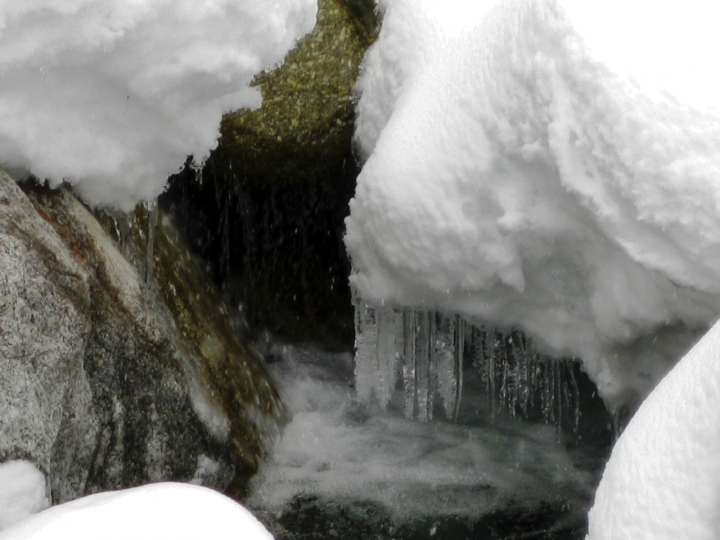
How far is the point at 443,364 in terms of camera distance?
312 cm

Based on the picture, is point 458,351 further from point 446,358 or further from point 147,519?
point 147,519

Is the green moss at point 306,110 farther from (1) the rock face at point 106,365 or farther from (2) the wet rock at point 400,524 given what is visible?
(2) the wet rock at point 400,524

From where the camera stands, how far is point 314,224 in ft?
12.1

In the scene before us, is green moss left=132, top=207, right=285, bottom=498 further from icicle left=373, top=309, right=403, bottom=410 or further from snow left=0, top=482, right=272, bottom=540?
snow left=0, top=482, right=272, bottom=540

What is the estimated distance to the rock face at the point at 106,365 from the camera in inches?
77.5

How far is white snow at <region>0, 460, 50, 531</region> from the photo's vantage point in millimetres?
1827

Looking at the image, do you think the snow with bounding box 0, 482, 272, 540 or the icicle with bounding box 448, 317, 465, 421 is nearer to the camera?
the snow with bounding box 0, 482, 272, 540

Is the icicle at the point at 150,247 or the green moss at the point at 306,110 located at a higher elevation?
the green moss at the point at 306,110

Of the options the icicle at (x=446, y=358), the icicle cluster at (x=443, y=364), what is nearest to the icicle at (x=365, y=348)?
the icicle cluster at (x=443, y=364)

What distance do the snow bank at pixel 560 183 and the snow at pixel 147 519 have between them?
4.26 feet

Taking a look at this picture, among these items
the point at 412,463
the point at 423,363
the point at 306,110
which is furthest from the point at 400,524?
the point at 306,110

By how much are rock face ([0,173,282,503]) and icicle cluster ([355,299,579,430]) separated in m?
0.49

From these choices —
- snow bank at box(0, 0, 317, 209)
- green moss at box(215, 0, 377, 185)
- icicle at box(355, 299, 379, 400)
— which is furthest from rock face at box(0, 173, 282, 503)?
green moss at box(215, 0, 377, 185)

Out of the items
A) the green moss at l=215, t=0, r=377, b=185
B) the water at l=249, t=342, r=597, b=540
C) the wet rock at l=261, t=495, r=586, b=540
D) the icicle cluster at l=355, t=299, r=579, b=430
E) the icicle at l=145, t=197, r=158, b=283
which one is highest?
the green moss at l=215, t=0, r=377, b=185
